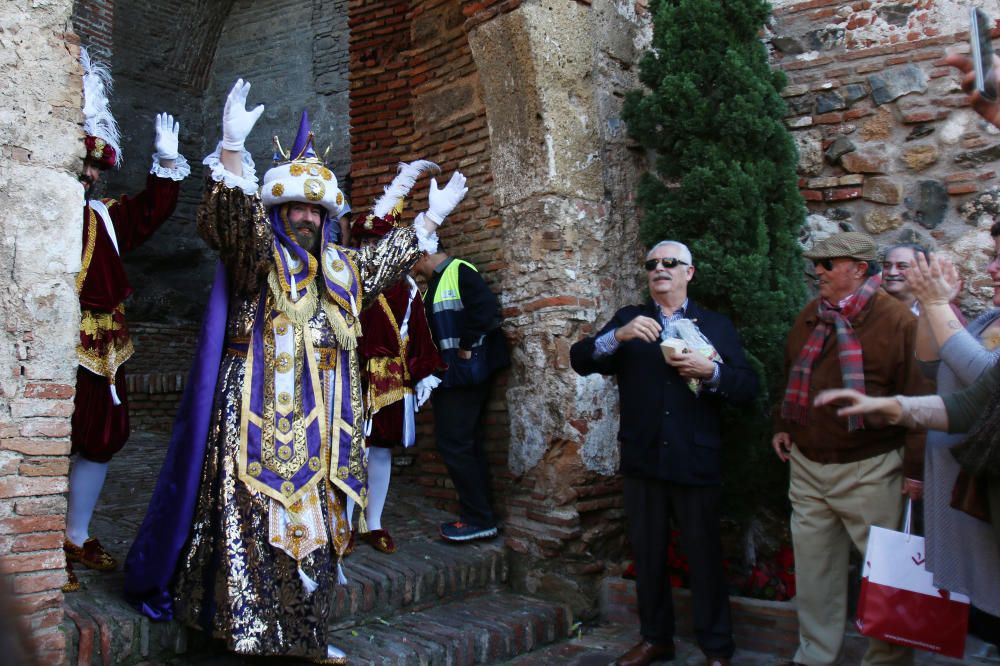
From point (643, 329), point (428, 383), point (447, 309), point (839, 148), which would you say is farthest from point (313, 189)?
point (839, 148)

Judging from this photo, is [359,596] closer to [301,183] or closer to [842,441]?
[301,183]

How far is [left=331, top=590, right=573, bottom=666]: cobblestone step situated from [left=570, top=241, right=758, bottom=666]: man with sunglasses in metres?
0.59

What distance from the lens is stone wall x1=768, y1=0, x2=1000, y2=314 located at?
4562mm

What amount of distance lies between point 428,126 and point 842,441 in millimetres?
3416

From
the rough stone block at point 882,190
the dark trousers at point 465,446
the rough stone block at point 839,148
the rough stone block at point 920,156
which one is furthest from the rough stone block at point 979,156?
the dark trousers at point 465,446

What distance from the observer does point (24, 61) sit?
293 centimetres

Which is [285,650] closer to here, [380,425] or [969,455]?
[380,425]

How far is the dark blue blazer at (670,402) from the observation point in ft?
12.5

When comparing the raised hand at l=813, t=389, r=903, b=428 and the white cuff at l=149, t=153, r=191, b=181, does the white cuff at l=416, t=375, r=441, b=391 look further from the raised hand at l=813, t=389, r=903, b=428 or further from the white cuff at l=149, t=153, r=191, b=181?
the raised hand at l=813, t=389, r=903, b=428

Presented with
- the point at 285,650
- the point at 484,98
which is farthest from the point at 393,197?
the point at 285,650

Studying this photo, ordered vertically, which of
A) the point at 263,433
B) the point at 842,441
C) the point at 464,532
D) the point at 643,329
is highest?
the point at 643,329

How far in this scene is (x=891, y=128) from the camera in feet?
15.8

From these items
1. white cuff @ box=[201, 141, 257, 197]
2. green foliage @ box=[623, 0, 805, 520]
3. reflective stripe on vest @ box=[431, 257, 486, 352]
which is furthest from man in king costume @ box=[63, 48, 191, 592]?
green foliage @ box=[623, 0, 805, 520]

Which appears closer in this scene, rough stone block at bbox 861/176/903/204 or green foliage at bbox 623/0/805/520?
green foliage at bbox 623/0/805/520
